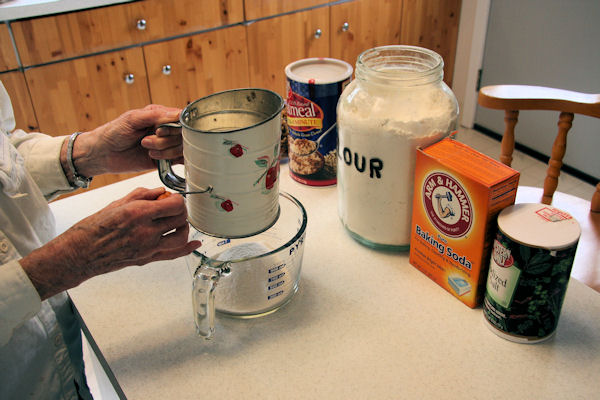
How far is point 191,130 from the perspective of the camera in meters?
0.63

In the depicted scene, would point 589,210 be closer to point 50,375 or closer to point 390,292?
point 390,292

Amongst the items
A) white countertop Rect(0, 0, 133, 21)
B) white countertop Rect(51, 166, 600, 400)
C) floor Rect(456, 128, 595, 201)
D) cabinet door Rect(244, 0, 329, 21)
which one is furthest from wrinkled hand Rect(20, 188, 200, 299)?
floor Rect(456, 128, 595, 201)

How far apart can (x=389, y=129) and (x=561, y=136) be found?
714 millimetres

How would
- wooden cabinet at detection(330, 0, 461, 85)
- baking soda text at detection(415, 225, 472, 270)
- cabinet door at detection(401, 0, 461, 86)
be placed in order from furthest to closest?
cabinet door at detection(401, 0, 461, 86)
wooden cabinet at detection(330, 0, 461, 85)
baking soda text at detection(415, 225, 472, 270)

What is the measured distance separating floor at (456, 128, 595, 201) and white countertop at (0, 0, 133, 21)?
1816 millimetres

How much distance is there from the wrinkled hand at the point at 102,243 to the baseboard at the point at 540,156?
2341mm

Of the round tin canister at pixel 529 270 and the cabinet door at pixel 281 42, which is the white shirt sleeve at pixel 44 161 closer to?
the round tin canister at pixel 529 270

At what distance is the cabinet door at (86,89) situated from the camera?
79.7 inches

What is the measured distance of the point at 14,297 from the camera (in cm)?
69

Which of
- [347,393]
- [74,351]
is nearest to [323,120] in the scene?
[347,393]

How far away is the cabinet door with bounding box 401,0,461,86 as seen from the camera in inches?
111

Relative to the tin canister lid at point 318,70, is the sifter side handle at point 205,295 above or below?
below

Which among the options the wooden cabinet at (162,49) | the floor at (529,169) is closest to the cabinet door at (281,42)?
the wooden cabinet at (162,49)

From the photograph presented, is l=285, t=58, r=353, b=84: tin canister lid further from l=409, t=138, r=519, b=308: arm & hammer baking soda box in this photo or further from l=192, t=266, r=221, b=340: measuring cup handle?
l=192, t=266, r=221, b=340: measuring cup handle
